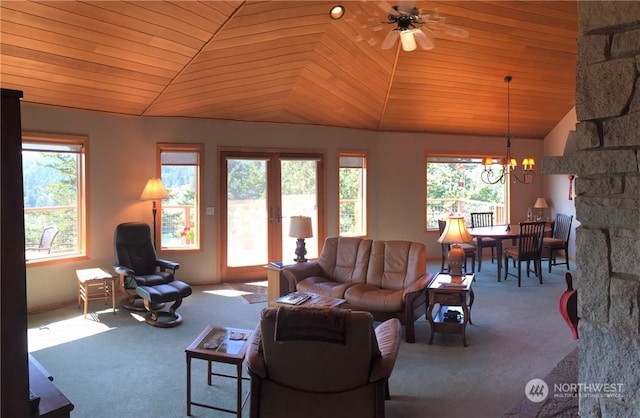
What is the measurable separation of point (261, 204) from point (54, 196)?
282 centimetres

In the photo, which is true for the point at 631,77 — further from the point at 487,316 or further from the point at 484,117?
the point at 484,117

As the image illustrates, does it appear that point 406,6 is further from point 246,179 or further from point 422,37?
point 246,179

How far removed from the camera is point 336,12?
4.90m

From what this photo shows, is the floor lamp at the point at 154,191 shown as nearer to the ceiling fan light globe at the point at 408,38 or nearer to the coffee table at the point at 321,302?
the coffee table at the point at 321,302

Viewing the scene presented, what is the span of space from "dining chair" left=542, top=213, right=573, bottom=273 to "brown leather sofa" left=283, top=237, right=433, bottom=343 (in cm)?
359

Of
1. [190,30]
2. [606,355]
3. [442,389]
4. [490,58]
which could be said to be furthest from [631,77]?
[490,58]

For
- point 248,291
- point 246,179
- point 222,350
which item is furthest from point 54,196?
point 222,350

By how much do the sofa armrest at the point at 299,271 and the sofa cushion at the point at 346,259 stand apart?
95mm

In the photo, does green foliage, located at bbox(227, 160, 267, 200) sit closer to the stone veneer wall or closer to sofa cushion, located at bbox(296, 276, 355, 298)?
sofa cushion, located at bbox(296, 276, 355, 298)

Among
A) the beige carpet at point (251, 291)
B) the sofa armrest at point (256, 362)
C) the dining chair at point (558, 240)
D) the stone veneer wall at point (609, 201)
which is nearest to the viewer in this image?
the stone veneer wall at point (609, 201)

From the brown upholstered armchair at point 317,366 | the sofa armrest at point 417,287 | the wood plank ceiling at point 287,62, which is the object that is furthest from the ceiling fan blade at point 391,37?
the brown upholstered armchair at point 317,366

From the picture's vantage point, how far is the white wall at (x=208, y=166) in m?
5.76

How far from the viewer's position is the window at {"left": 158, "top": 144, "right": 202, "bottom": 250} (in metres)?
6.66

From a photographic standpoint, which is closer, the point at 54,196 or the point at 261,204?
the point at 54,196
